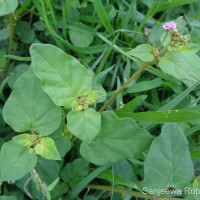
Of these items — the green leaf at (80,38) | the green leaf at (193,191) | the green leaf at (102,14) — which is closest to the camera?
the green leaf at (193,191)

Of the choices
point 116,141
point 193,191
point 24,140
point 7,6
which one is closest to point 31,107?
point 24,140

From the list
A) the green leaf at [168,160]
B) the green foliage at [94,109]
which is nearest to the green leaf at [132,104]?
the green foliage at [94,109]

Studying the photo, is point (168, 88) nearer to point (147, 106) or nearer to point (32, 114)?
point (147, 106)

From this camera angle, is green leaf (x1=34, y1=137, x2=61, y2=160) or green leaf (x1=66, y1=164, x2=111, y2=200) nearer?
green leaf (x1=34, y1=137, x2=61, y2=160)

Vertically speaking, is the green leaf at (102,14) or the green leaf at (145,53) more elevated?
the green leaf at (145,53)

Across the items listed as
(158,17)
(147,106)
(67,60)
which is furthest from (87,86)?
(158,17)

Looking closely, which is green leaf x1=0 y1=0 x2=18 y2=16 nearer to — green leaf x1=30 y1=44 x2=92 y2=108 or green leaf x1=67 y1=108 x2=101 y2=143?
green leaf x1=30 y1=44 x2=92 y2=108

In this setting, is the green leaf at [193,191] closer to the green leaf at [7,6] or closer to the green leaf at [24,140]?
the green leaf at [24,140]

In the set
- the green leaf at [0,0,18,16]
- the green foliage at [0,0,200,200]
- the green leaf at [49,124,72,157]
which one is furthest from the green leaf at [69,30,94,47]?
the green leaf at [49,124,72,157]
